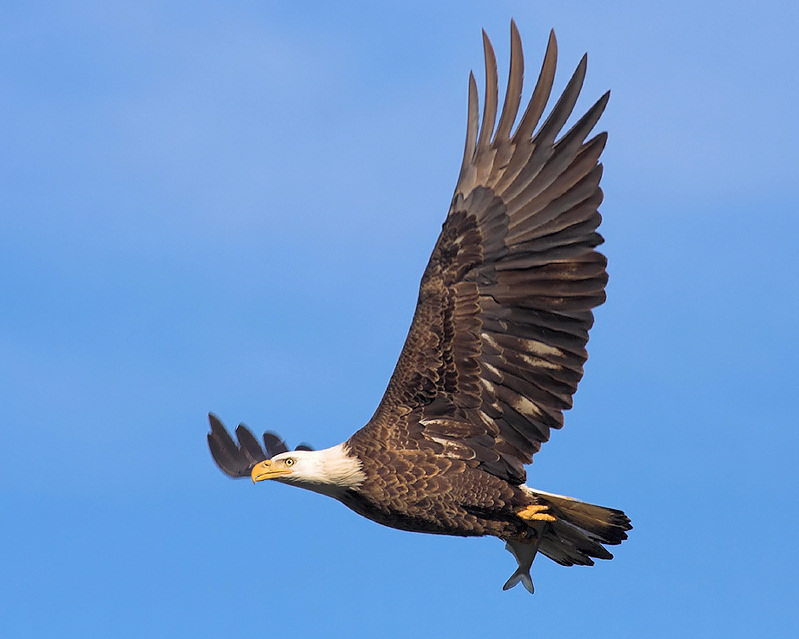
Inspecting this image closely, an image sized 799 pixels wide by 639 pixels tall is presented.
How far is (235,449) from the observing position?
41.1 ft

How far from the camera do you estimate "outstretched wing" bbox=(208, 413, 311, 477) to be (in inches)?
488

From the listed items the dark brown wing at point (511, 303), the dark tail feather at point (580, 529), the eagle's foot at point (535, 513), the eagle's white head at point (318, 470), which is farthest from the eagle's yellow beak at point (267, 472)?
the dark tail feather at point (580, 529)

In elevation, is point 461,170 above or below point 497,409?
above

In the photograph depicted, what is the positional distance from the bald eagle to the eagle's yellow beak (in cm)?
1

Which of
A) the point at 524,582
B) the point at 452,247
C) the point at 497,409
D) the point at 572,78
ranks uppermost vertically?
the point at 572,78

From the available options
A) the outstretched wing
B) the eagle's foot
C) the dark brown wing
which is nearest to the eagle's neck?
the dark brown wing

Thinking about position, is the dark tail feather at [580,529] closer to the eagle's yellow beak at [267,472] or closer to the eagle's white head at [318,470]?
the eagle's white head at [318,470]

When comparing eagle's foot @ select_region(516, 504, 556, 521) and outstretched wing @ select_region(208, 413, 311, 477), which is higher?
outstretched wing @ select_region(208, 413, 311, 477)

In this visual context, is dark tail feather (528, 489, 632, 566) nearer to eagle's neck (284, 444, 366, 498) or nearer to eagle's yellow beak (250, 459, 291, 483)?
eagle's neck (284, 444, 366, 498)

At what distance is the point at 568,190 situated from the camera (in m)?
10.1

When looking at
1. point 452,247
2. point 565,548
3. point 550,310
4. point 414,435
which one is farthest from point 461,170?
point 565,548

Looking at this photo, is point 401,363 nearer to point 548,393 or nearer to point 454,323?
point 454,323

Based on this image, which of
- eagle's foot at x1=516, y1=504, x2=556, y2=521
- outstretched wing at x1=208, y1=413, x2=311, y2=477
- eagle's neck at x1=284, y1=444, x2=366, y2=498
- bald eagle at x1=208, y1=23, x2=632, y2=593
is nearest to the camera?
eagle's neck at x1=284, y1=444, x2=366, y2=498

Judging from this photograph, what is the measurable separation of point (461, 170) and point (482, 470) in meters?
2.26
